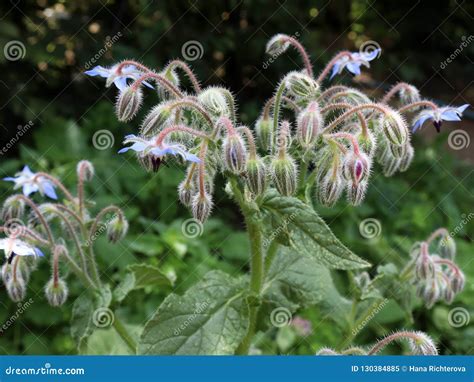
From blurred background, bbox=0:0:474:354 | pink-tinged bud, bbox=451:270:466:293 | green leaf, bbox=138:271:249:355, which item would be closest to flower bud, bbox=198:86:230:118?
green leaf, bbox=138:271:249:355

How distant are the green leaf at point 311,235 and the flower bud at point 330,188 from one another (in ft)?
0.12

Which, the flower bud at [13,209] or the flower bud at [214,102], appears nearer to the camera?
the flower bud at [214,102]

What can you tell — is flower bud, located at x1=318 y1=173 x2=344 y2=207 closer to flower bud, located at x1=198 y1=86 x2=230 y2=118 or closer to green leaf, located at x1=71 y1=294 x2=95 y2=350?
flower bud, located at x1=198 y1=86 x2=230 y2=118

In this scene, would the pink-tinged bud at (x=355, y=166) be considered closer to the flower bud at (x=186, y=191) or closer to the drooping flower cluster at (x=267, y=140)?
the drooping flower cluster at (x=267, y=140)

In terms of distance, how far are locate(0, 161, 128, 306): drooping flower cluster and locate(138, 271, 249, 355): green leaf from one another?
0.89 feet

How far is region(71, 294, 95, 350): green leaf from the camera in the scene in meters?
1.51

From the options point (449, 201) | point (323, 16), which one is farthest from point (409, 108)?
point (323, 16)

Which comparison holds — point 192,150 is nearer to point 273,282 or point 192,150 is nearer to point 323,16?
point 273,282

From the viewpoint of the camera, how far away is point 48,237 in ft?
5.18

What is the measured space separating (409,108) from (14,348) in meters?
1.77

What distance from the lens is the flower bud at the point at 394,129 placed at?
1.31m

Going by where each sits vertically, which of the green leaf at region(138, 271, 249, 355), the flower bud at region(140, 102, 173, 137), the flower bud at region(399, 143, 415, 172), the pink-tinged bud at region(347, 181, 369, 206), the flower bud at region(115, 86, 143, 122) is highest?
the flower bud at region(399, 143, 415, 172)

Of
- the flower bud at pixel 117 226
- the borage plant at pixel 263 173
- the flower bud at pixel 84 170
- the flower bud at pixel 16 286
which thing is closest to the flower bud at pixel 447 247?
the borage plant at pixel 263 173

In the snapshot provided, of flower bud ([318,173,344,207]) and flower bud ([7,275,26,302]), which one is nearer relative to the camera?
flower bud ([318,173,344,207])
